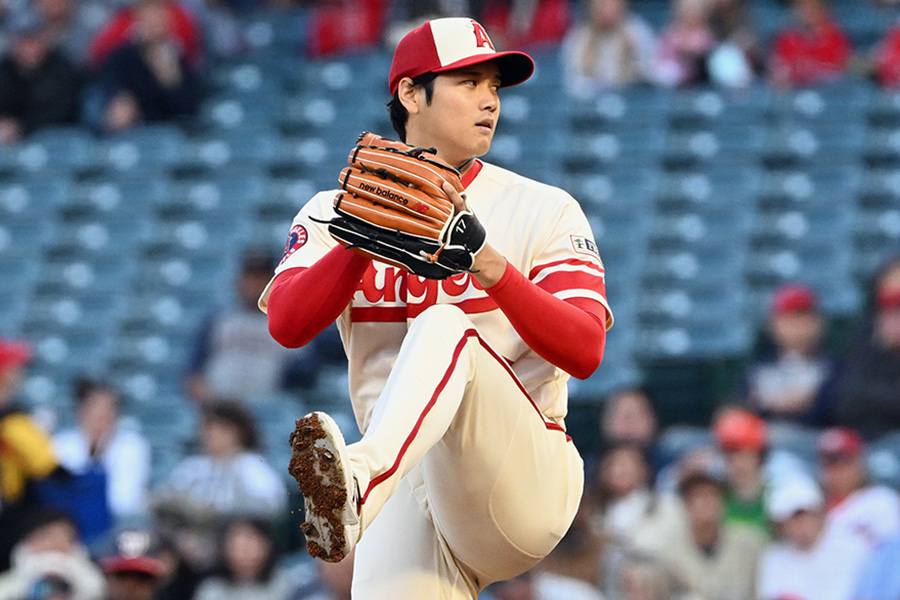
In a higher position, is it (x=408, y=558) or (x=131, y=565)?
(x=408, y=558)

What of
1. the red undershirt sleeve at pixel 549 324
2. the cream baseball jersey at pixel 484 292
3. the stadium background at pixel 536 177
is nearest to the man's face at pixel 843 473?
the stadium background at pixel 536 177

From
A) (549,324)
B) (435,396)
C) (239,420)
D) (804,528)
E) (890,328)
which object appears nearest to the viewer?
(435,396)

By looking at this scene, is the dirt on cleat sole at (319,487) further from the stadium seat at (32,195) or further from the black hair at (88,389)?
the stadium seat at (32,195)

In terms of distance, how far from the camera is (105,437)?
643cm

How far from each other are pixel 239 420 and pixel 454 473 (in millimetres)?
3503

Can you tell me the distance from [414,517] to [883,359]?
144 inches

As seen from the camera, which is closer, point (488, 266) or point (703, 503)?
point (488, 266)

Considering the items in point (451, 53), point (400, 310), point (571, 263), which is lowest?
point (400, 310)

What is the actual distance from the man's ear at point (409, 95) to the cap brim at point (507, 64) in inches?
3.3

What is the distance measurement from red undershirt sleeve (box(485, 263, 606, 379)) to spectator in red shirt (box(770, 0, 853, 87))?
19.7 ft

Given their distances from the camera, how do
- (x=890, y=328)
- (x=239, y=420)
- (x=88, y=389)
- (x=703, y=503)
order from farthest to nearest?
(x=88, y=389) < (x=239, y=420) < (x=890, y=328) < (x=703, y=503)

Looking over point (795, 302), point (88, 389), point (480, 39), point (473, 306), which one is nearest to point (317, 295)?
point (473, 306)

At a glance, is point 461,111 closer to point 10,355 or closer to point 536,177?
point 10,355

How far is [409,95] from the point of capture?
273 centimetres
